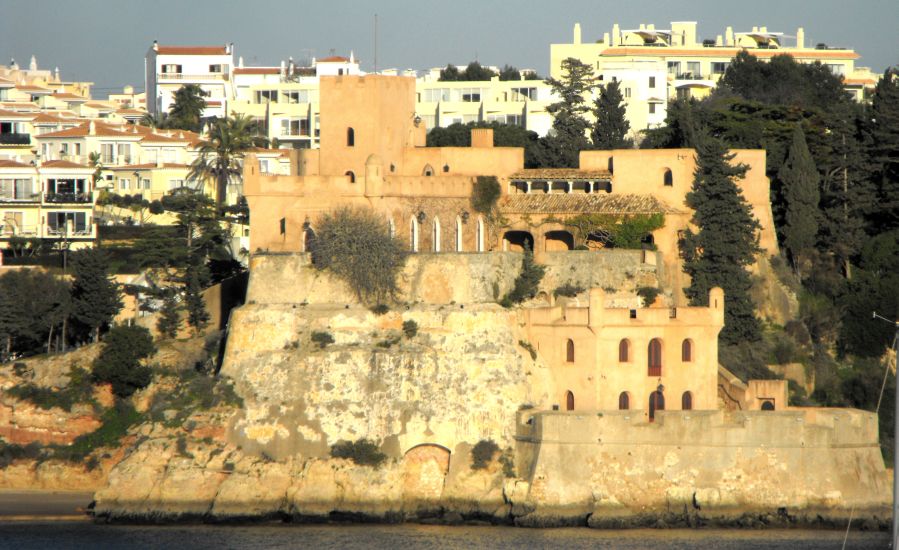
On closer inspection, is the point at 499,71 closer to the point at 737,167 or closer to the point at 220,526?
the point at 737,167

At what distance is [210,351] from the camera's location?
2311 inches

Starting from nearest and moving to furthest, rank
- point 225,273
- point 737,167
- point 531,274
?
point 531,274 < point 737,167 < point 225,273

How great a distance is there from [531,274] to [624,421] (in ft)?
18.7

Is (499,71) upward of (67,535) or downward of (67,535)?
upward

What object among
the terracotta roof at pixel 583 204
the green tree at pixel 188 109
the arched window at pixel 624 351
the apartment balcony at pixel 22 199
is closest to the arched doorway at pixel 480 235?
the terracotta roof at pixel 583 204

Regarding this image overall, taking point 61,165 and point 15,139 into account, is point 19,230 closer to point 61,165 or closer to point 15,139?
point 61,165

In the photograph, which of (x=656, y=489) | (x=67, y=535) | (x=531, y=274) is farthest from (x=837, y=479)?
(x=67, y=535)

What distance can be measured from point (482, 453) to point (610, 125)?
20844 millimetres

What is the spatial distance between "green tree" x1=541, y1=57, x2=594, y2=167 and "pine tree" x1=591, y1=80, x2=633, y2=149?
526 mm

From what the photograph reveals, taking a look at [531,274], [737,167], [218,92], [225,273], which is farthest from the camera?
[218,92]

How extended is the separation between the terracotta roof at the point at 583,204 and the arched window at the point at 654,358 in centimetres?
596

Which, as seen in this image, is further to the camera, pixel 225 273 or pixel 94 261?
pixel 225 273

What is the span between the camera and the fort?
51.8 meters

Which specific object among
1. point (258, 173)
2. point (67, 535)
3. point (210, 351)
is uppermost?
point (258, 173)
